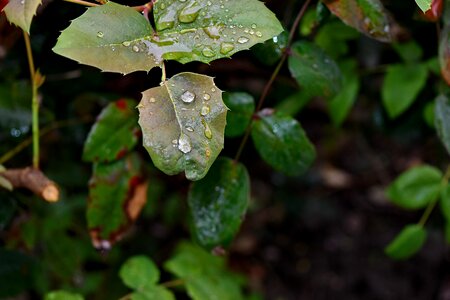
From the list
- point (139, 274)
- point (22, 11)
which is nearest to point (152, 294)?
point (139, 274)

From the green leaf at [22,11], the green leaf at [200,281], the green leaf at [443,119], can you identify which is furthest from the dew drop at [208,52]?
the green leaf at [200,281]

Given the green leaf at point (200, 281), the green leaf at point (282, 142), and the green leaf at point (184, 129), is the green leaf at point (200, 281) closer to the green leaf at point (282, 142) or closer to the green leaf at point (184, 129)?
the green leaf at point (282, 142)

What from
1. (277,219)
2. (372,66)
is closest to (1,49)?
(372,66)

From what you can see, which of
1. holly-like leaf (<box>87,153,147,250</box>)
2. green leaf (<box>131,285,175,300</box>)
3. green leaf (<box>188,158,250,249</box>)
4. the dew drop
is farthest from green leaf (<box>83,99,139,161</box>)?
the dew drop

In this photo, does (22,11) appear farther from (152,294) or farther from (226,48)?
(152,294)

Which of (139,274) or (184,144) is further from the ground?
(184,144)

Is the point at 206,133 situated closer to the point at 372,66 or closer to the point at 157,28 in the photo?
the point at 157,28

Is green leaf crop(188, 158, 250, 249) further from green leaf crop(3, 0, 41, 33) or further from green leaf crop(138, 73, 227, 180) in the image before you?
green leaf crop(3, 0, 41, 33)
